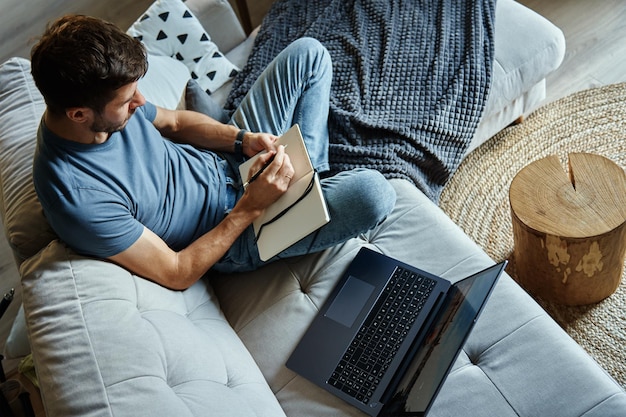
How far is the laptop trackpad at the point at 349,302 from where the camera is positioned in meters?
1.58

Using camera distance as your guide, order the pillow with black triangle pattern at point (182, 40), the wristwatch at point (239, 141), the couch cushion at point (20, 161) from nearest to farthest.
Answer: the couch cushion at point (20, 161), the wristwatch at point (239, 141), the pillow with black triangle pattern at point (182, 40)

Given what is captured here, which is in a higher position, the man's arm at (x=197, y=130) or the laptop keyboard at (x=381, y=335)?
the man's arm at (x=197, y=130)

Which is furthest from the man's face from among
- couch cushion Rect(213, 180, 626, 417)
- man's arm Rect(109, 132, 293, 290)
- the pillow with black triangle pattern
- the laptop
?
the pillow with black triangle pattern

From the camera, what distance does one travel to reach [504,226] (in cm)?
212

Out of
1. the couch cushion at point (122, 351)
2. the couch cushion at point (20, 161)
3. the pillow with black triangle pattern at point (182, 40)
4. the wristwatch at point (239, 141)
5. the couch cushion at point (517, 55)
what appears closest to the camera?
the couch cushion at point (122, 351)

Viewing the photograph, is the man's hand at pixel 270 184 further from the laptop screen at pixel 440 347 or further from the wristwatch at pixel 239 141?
the laptop screen at pixel 440 347

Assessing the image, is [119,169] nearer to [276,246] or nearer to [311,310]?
[276,246]

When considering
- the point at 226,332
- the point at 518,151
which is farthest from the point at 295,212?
the point at 518,151

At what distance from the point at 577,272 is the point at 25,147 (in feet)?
4.77

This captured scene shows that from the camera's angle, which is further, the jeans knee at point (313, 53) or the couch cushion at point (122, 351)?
the jeans knee at point (313, 53)

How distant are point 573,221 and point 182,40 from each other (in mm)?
1354

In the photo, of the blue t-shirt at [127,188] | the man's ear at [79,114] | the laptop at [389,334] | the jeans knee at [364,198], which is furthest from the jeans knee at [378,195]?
the man's ear at [79,114]

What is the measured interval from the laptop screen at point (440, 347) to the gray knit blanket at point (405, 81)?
1.78 ft

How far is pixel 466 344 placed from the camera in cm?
148
